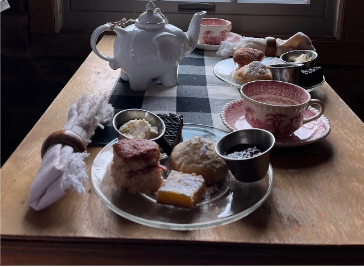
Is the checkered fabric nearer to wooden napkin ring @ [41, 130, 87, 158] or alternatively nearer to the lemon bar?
wooden napkin ring @ [41, 130, 87, 158]

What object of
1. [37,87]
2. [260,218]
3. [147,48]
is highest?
[147,48]

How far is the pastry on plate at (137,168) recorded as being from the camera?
644 millimetres

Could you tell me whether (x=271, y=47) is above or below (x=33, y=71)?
above

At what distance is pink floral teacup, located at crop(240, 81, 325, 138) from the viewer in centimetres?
82

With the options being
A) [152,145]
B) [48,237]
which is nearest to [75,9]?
[152,145]

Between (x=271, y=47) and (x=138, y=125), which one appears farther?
(x=271, y=47)

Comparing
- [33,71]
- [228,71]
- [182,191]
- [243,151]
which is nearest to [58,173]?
[182,191]

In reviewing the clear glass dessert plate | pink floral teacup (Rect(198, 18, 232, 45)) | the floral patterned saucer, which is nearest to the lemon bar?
the clear glass dessert plate

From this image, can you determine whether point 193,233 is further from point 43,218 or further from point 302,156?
point 302,156

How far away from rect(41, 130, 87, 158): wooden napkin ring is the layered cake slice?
139 mm

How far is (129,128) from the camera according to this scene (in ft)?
2.62

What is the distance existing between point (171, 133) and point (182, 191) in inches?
8.0

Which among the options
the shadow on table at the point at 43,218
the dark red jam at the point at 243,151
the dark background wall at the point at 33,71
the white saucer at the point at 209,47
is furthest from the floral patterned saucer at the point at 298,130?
the dark background wall at the point at 33,71

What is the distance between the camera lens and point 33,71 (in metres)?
1.71
